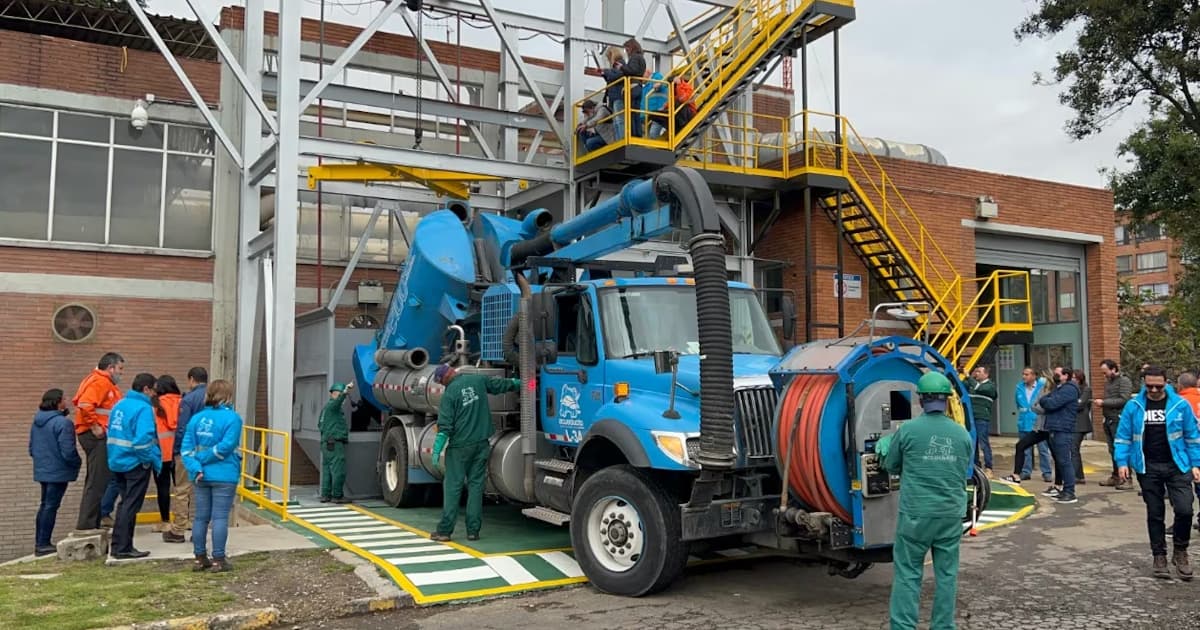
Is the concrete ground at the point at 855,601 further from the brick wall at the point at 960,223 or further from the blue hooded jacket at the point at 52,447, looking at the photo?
the brick wall at the point at 960,223

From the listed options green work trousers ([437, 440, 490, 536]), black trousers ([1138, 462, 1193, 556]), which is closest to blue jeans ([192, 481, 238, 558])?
green work trousers ([437, 440, 490, 536])

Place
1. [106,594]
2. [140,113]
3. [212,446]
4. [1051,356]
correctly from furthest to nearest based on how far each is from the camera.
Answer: [1051,356], [140,113], [212,446], [106,594]

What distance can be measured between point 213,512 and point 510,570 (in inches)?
102

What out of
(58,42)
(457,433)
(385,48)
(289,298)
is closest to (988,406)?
(457,433)

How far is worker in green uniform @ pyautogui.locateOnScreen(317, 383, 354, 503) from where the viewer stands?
12.8 metres

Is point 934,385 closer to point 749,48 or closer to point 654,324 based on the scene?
point 654,324

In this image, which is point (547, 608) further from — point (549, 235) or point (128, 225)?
point (128, 225)

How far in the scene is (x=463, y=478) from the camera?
9.61 meters

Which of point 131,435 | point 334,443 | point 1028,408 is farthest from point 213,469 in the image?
point 1028,408

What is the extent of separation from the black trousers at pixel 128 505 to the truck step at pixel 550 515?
3530 mm

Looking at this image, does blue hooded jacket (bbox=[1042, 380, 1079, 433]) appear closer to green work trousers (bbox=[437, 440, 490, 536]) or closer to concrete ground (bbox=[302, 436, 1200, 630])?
concrete ground (bbox=[302, 436, 1200, 630])

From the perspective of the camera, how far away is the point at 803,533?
6.71m

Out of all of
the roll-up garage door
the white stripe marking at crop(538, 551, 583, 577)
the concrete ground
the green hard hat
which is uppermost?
the roll-up garage door

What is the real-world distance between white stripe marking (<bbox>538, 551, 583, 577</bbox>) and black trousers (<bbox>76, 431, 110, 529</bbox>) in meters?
4.55
